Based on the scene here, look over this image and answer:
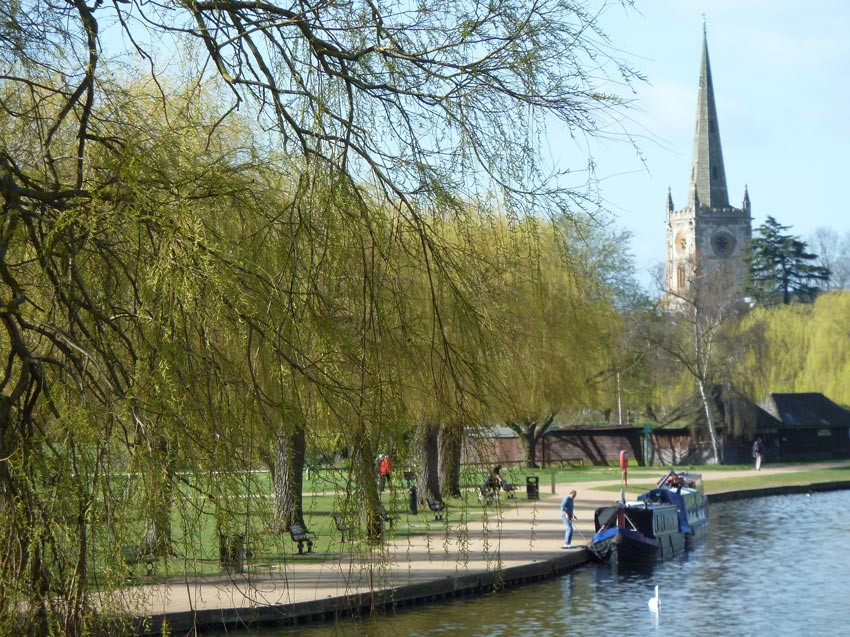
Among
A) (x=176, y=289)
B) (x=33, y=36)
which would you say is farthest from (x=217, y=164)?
(x=176, y=289)

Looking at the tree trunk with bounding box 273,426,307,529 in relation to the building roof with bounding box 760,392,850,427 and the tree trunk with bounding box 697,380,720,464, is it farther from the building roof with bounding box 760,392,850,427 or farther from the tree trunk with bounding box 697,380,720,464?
the building roof with bounding box 760,392,850,427

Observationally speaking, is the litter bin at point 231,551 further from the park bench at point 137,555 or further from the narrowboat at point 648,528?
the narrowboat at point 648,528

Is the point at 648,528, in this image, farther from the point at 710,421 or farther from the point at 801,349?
the point at 801,349

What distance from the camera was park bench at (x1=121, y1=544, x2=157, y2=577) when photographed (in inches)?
191

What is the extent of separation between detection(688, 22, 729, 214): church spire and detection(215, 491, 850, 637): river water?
10996 centimetres

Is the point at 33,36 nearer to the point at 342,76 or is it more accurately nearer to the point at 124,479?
the point at 342,76

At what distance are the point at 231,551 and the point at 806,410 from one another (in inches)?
2268

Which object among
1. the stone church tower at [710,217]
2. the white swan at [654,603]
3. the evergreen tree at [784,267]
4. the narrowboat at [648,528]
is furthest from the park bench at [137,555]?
the stone church tower at [710,217]

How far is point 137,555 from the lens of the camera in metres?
4.92

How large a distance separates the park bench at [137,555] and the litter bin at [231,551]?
283mm

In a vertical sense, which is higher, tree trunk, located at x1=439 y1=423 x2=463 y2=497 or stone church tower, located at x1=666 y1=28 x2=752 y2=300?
stone church tower, located at x1=666 y1=28 x2=752 y2=300

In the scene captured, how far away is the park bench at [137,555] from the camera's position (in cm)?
486

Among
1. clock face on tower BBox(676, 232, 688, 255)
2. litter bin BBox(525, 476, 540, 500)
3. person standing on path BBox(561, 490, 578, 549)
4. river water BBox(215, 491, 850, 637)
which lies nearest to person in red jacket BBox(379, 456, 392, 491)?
river water BBox(215, 491, 850, 637)

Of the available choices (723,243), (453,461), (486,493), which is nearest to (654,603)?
(486,493)
